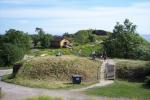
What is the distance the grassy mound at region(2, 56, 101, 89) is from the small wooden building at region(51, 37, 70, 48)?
57132 millimetres

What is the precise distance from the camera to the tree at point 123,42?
194 feet

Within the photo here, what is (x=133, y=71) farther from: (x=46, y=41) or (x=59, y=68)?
(x=46, y=41)

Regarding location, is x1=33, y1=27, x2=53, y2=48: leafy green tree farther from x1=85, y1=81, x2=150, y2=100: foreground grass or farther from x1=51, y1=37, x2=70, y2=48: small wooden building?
x1=85, y1=81, x2=150, y2=100: foreground grass

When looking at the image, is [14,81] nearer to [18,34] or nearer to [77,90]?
[77,90]

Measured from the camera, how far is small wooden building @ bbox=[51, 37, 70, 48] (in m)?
106

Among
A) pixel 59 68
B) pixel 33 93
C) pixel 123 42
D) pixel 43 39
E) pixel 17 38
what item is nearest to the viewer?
pixel 33 93

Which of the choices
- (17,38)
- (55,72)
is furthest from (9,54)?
(55,72)

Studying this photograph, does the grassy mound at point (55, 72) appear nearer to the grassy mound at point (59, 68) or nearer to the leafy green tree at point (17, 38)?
the grassy mound at point (59, 68)

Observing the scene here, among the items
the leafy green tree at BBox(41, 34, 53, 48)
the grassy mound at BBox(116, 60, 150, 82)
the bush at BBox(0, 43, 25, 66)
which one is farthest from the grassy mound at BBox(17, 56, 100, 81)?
the leafy green tree at BBox(41, 34, 53, 48)

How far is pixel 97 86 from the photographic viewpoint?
40.3m

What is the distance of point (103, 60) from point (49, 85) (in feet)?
40.5

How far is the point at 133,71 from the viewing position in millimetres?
45906

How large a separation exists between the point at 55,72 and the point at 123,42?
1806 centimetres

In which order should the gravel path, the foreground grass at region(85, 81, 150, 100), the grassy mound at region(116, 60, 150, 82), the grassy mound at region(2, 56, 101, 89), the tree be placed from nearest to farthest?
the gravel path, the foreground grass at region(85, 81, 150, 100), the grassy mound at region(2, 56, 101, 89), the grassy mound at region(116, 60, 150, 82), the tree
